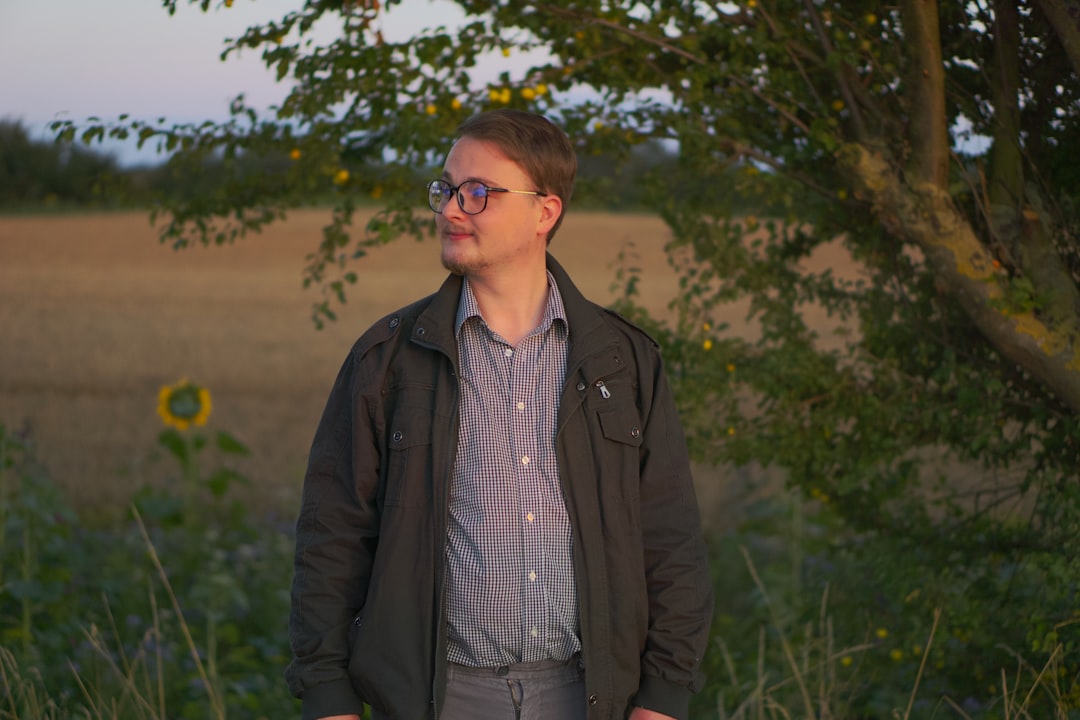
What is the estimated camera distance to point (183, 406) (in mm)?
5395

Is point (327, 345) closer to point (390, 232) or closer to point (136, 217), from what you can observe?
point (390, 232)

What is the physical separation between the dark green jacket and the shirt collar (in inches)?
0.7

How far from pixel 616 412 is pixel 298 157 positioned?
2115 millimetres

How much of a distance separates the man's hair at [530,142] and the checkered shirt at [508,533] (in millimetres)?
364

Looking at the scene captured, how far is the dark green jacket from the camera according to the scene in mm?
2098

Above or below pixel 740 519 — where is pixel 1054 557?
above

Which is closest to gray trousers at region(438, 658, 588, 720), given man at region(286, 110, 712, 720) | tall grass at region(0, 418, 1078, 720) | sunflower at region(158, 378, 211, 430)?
man at region(286, 110, 712, 720)

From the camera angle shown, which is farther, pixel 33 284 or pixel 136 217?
pixel 136 217

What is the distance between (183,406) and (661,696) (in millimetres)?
3702

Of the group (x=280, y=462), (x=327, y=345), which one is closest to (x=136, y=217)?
(x=327, y=345)

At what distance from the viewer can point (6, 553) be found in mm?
4957

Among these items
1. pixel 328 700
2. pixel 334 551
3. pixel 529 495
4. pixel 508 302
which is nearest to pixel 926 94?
pixel 508 302

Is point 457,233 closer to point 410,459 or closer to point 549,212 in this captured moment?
point 549,212

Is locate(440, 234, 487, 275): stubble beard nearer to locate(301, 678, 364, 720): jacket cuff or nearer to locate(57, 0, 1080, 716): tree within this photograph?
locate(301, 678, 364, 720): jacket cuff
